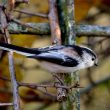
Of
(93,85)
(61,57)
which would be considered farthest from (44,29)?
(93,85)

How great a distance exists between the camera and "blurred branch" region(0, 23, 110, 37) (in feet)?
3.85

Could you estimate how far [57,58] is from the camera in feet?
3.43

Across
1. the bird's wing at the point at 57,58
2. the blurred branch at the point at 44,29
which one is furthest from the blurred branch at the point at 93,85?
the bird's wing at the point at 57,58

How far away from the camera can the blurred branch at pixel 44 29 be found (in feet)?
3.85

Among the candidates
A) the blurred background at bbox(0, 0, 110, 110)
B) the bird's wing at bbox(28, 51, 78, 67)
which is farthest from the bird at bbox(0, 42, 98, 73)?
the blurred background at bbox(0, 0, 110, 110)

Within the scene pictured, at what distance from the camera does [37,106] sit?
183cm

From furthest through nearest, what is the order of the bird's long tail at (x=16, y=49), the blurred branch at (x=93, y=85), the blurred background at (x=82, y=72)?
the blurred branch at (x=93, y=85) → the blurred background at (x=82, y=72) → the bird's long tail at (x=16, y=49)

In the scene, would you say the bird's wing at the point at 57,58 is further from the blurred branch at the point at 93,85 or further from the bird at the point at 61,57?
the blurred branch at the point at 93,85

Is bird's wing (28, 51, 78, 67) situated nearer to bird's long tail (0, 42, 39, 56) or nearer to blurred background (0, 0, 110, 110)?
bird's long tail (0, 42, 39, 56)

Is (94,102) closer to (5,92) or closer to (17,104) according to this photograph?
(5,92)

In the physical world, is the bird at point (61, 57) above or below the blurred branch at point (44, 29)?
below

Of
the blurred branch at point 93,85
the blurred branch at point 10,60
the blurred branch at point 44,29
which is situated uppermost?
the blurred branch at point 93,85

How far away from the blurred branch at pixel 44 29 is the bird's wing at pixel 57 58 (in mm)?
123

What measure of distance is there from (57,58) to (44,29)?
0.16 metres
